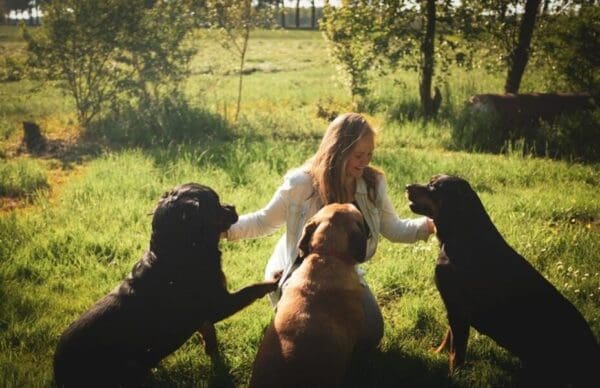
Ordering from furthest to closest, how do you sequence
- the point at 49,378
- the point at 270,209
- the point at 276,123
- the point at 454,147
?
the point at 276,123, the point at 454,147, the point at 270,209, the point at 49,378

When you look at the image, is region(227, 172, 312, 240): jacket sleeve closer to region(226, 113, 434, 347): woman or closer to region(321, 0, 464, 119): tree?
region(226, 113, 434, 347): woman

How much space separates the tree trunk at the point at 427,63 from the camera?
1167 centimetres

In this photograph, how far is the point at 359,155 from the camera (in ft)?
11.3

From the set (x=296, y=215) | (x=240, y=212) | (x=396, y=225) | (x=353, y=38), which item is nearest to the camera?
(x=296, y=215)

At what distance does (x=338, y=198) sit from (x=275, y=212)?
0.53 m

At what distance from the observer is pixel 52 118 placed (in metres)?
12.1

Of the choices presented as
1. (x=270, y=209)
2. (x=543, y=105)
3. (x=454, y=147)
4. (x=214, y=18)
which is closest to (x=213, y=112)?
(x=214, y=18)

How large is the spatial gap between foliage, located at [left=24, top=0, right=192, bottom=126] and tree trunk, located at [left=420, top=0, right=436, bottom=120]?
601 centimetres

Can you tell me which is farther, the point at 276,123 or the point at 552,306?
the point at 276,123

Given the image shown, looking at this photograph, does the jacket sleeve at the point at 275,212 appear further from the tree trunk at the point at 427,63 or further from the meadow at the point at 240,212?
the tree trunk at the point at 427,63

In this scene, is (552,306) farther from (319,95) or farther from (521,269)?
(319,95)

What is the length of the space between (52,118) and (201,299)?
11.0 metres

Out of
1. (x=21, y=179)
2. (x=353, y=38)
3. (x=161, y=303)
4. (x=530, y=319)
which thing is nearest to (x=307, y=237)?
(x=161, y=303)

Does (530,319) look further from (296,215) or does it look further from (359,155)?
(296,215)
